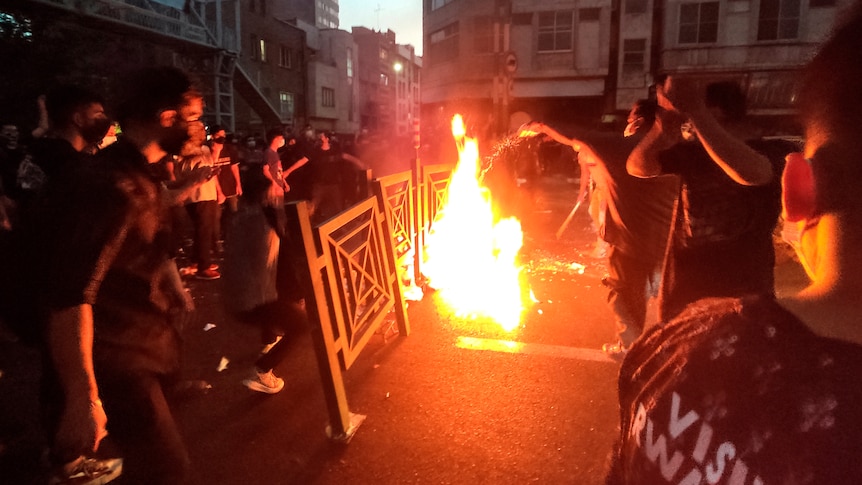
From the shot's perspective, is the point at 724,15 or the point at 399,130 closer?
the point at 724,15

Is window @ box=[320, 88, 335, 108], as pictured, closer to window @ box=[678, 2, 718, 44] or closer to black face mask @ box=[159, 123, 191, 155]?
window @ box=[678, 2, 718, 44]

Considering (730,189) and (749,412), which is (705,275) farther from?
(749,412)

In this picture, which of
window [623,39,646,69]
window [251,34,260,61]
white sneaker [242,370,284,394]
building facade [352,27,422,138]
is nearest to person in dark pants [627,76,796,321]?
white sneaker [242,370,284,394]

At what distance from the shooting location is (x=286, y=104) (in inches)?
1554

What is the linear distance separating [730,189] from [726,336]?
2.24 m

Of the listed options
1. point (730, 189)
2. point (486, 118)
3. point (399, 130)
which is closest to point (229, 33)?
point (486, 118)

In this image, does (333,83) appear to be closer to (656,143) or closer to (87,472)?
(87,472)

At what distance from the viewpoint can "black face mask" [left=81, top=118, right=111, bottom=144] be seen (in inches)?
146

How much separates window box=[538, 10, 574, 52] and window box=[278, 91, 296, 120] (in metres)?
18.2

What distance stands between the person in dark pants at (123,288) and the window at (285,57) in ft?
127

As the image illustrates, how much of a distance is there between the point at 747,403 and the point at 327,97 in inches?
1863

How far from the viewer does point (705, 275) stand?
119 inches

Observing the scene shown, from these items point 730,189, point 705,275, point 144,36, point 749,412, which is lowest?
point 705,275

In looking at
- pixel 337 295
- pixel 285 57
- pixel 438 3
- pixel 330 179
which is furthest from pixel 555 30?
pixel 337 295
